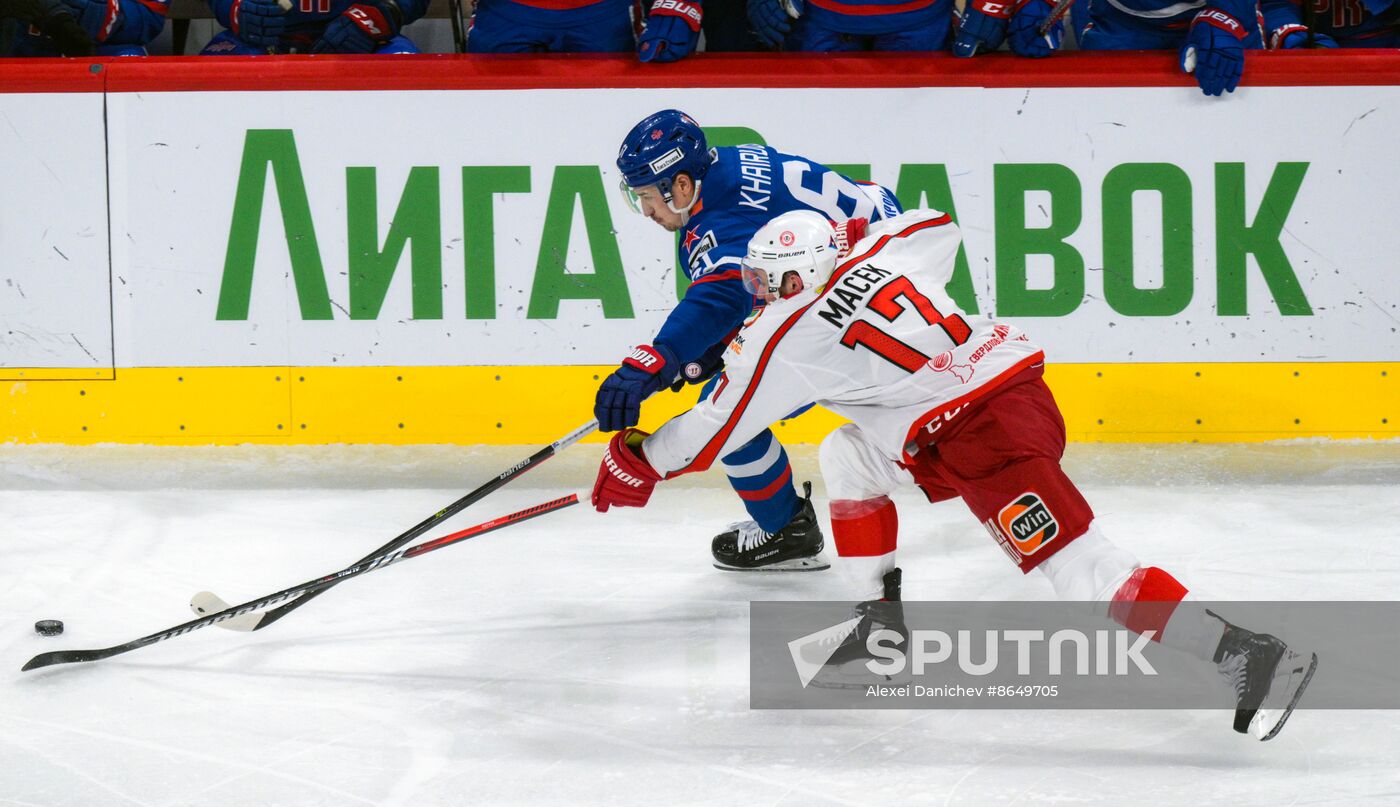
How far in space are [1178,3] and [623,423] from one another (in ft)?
8.83

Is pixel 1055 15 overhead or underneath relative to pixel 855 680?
overhead

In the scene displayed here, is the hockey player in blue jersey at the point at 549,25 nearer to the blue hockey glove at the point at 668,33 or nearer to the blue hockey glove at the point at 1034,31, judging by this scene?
the blue hockey glove at the point at 668,33

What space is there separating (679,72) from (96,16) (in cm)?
190

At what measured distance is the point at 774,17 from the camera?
442 cm

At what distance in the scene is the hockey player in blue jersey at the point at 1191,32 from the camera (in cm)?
421

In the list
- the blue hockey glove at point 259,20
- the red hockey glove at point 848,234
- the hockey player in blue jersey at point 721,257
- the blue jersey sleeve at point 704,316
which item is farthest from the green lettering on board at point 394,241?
the red hockey glove at point 848,234

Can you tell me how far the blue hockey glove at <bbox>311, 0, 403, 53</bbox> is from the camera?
14.6ft

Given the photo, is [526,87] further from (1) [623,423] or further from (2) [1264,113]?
(2) [1264,113]

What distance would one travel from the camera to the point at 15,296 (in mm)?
4285

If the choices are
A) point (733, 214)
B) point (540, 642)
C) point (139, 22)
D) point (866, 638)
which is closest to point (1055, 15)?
point (733, 214)

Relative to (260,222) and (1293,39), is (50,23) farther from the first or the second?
(1293,39)

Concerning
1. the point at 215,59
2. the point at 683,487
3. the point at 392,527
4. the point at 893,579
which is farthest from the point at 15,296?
the point at 893,579

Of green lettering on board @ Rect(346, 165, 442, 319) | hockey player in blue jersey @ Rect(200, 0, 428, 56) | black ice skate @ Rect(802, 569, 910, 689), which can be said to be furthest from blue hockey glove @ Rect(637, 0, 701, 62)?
black ice skate @ Rect(802, 569, 910, 689)

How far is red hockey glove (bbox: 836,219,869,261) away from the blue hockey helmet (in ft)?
1.59
